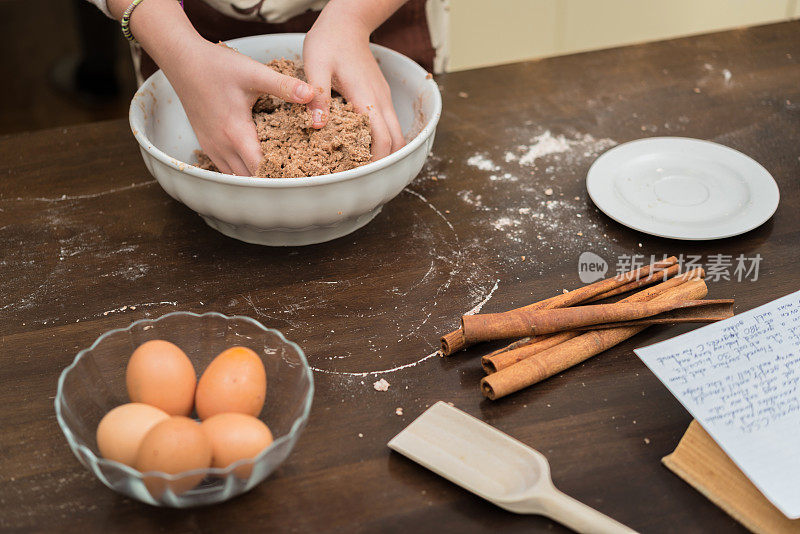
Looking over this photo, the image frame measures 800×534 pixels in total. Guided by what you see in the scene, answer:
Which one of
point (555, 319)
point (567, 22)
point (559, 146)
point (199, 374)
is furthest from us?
point (567, 22)

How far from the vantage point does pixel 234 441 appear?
62 centimetres

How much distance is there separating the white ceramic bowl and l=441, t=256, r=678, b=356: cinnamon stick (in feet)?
0.70

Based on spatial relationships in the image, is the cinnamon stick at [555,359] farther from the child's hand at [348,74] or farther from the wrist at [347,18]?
the wrist at [347,18]

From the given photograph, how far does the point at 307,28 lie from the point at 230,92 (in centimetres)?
38

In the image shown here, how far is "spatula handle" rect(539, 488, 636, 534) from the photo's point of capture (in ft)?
2.02

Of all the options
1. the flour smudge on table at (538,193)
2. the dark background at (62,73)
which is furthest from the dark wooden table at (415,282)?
the dark background at (62,73)

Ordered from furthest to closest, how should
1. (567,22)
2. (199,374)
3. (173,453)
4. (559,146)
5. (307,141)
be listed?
(567,22) < (559,146) < (307,141) < (199,374) < (173,453)

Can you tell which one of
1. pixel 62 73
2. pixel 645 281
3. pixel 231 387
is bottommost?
pixel 62 73

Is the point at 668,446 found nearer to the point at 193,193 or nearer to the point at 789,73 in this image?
the point at 193,193

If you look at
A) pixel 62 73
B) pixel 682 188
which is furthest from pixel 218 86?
pixel 62 73

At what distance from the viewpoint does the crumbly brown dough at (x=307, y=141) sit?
908mm

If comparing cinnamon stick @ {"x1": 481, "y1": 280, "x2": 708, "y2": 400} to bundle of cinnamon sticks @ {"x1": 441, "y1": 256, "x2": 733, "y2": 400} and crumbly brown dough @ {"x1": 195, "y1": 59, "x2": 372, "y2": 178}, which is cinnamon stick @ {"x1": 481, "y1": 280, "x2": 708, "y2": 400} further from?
crumbly brown dough @ {"x1": 195, "y1": 59, "x2": 372, "y2": 178}

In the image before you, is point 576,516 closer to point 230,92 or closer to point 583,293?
point 583,293

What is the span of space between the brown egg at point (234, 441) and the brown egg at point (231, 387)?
1.4 inches
